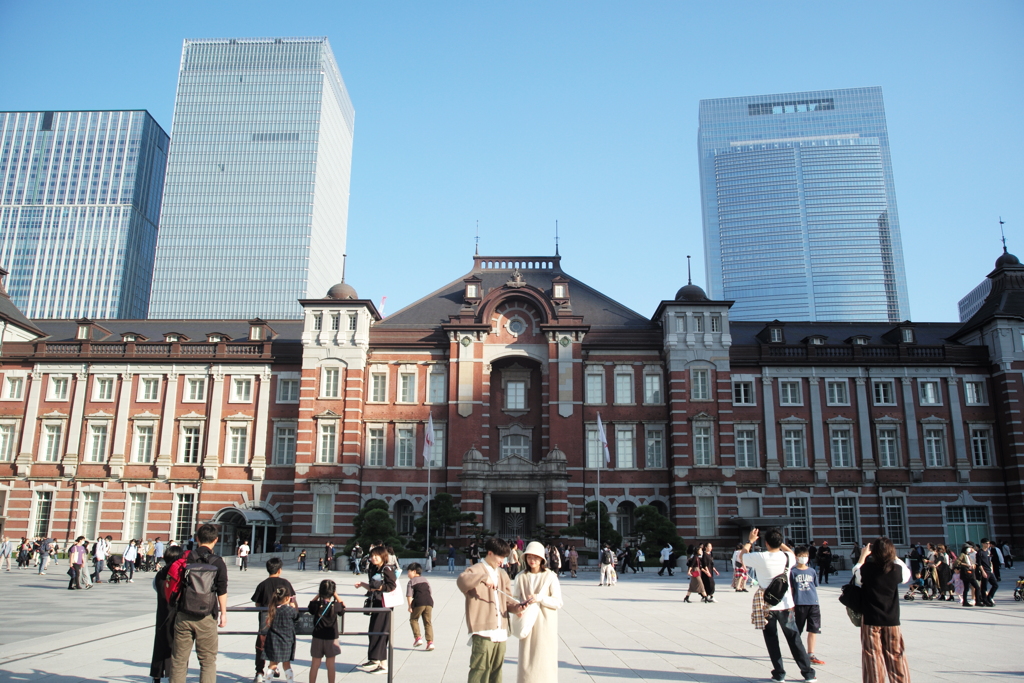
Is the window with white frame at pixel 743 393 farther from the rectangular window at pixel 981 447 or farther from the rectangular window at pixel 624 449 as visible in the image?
the rectangular window at pixel 981 447

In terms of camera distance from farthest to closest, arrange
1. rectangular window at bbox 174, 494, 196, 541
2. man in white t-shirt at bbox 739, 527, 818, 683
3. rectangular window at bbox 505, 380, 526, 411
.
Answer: rectangular window at bbox 505, 380, 526, 411, rectangular window at bbox 174, 494, 196, 541, man in white t-shirt at bbox 739, 527, 818, 683

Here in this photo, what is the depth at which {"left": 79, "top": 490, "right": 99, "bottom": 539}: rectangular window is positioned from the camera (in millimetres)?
43781

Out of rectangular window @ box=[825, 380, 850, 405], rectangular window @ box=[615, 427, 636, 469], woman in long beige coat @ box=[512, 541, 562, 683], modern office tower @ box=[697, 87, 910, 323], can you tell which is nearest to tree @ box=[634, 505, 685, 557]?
rectangular window @ box=[615, 427, 636, 469]

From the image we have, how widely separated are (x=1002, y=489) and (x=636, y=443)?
824 inches

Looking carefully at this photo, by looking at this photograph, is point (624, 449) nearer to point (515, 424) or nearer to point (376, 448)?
point (515, 424)

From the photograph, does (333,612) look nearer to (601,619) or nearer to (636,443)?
(601,619)

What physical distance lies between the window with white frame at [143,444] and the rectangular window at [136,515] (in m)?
2.07

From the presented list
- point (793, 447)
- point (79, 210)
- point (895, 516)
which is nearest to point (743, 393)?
point (793, 447)

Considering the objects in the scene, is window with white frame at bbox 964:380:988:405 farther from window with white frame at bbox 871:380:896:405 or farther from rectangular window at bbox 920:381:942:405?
window with white frame at bbox 871:380:896:405

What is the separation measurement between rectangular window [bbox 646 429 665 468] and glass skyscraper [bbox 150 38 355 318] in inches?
3188

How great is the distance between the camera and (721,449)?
43.0 meters

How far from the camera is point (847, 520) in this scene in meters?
43.3

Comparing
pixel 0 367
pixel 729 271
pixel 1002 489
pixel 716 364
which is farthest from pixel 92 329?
pixel 729 271

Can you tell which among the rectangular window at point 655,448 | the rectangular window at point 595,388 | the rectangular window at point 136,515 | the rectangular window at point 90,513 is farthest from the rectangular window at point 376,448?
the rectangular window at point 90,513
